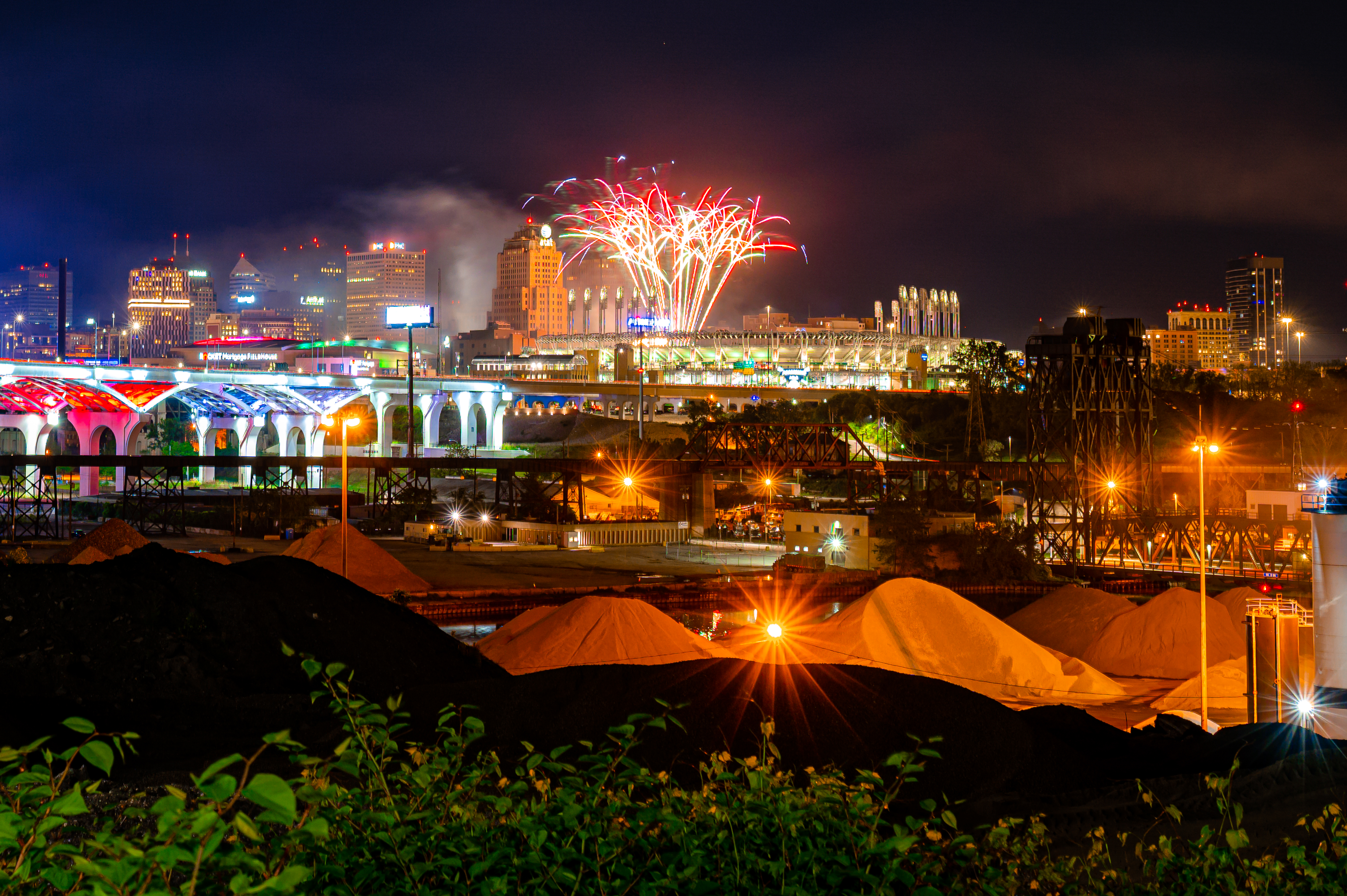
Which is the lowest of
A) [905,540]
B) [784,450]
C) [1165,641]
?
[1165,641]

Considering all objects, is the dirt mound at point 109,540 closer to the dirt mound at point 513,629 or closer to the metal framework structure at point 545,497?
the dirt mound at point 513,629

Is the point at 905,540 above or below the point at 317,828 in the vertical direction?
below

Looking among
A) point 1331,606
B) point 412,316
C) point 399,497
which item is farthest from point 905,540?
point 412,316

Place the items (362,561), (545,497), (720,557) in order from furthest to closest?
(545,497) < (720,557) < (362,561)

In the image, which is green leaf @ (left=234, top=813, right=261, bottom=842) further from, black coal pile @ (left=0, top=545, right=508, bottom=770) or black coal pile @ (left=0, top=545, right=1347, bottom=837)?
black coal pile @ (left=0, top=545, right=508, bottom=770)

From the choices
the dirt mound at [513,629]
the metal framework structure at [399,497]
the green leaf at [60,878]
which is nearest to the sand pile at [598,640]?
the dirt mound at [513,629]

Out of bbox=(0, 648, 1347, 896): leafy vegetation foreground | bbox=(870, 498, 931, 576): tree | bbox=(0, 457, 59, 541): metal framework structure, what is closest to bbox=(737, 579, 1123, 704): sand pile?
bbox=(0, 648, 1347, 896): leafy vegetation foreground

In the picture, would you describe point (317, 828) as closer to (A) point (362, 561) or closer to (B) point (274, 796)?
(B) point (274, 796)
